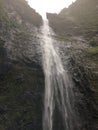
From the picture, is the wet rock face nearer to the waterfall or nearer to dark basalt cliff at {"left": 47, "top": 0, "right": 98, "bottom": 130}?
dark basalt cliff at {"left": 47, "top": 0, "right": 98, "bottom": 130}

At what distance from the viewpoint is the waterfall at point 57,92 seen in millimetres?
16141

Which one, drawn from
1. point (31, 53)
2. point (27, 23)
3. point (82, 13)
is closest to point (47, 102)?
point (31, 53)

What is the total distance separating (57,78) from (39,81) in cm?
148

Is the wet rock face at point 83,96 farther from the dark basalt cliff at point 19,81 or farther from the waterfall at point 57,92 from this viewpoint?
the dark basalt cliff at point 19,81

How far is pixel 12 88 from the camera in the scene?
17750 mm

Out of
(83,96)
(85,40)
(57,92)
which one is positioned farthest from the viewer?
(85,40)

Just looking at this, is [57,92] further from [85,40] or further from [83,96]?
[85,40]

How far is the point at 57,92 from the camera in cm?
1720

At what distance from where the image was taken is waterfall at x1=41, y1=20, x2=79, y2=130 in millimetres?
16141

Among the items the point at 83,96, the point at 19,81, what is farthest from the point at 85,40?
the point at 19,81

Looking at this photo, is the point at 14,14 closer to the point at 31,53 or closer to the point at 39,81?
the point at 31,53

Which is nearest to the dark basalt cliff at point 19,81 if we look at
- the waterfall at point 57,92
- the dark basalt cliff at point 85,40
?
the waterfall at point 57,92

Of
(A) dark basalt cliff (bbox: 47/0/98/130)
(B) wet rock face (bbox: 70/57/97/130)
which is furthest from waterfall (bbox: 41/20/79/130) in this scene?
(A) dark basalt cliff (bbox: 47/0/98/130)

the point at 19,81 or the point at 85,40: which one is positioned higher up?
the point at 85,40
